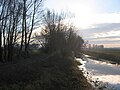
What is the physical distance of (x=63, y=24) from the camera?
8162cm

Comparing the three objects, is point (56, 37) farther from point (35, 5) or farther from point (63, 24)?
point (35, 5)

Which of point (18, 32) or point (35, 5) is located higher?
point (35, 5)

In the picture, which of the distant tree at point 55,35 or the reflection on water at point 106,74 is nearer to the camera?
the reflection on water at point 106,74

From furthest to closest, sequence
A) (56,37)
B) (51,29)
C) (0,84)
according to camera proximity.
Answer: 1. (51,29)
2. (56,37)
3. (0,84)

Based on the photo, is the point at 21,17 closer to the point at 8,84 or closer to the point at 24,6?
the point at 24,6

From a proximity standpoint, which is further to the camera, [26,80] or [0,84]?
[26,80]

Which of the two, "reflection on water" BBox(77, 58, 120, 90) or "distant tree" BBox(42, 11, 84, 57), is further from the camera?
"distant tree" BBox(42, 11, 84, 57)

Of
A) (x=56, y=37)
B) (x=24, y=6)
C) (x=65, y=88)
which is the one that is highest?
(x=24, y=6)

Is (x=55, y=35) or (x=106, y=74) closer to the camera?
(x=106, y=74)

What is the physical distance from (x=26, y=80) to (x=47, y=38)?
56.6m

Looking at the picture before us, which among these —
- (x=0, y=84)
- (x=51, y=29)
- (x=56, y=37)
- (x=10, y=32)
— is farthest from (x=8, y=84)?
(x=51, y=29)

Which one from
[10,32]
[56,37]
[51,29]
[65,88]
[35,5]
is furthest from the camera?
[51,29]

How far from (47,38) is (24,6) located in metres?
30.1

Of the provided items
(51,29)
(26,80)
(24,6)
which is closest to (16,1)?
(24,6)
